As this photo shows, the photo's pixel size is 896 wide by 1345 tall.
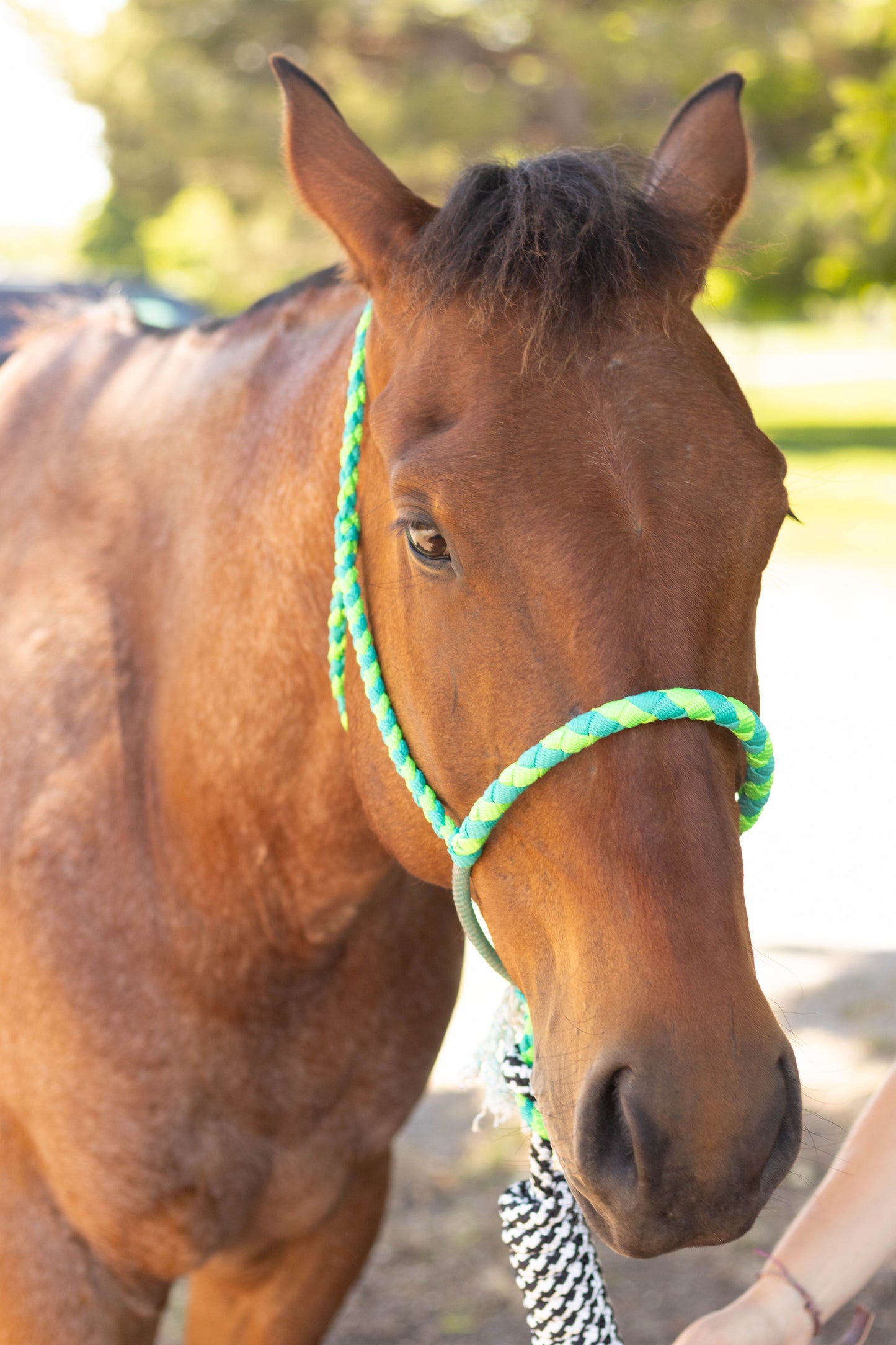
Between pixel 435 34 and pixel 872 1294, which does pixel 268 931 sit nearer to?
pixel 872 1294

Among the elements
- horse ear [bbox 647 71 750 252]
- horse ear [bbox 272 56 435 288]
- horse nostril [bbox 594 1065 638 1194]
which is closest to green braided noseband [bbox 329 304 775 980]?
horse ear [bbox 272 56 435 288]

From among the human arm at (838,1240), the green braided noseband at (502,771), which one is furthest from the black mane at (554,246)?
the human arm at (838,1240)

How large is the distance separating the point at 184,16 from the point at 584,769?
19.2m

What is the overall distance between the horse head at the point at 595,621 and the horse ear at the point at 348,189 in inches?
0.9

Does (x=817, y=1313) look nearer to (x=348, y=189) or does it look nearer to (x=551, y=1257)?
(x=551, y=1257)

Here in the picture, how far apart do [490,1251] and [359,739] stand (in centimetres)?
236

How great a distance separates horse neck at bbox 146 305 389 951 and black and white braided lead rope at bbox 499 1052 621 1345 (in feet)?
1.51

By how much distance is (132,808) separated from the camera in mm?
2121

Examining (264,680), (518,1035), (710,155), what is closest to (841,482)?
(710,155)

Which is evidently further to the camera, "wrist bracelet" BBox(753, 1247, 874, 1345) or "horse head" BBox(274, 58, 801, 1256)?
"wrist bracelet" BBox(753, 1247, 874, 1345)

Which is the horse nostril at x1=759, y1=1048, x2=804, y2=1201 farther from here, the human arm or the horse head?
the human arm

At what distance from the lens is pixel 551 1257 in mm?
1814

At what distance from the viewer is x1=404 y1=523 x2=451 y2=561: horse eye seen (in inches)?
59.7

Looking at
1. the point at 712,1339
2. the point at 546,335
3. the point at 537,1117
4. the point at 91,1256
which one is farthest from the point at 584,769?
the point at 91,1256
